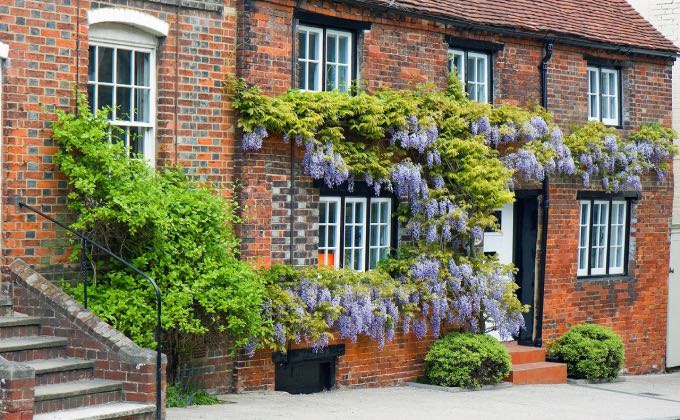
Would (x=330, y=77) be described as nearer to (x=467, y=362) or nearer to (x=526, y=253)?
(x=467, y=362)

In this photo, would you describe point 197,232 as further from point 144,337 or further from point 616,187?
point 616,187

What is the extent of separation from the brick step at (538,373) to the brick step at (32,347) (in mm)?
7758

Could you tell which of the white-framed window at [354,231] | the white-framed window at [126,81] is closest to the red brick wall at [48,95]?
the white-framed window at [126,81]

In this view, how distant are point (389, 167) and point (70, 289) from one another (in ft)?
17.7

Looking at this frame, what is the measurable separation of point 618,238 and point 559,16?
160 inches

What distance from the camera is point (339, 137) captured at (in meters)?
17.0

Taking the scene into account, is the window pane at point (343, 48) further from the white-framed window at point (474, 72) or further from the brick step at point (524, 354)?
the brick step at point (524, 354)

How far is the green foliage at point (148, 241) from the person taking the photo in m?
13.8

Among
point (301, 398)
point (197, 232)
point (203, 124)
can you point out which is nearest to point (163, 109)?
point (203, 124)

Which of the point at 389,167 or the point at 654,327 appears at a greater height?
the point at 389,167

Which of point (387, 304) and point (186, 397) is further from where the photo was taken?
point (387, 304)

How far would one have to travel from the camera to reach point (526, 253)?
68.1 ft

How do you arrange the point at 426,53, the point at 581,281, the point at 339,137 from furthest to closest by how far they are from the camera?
the point at 581,281 < the point at 426,53 < the point at 339,137

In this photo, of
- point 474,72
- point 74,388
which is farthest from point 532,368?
point 74,388
